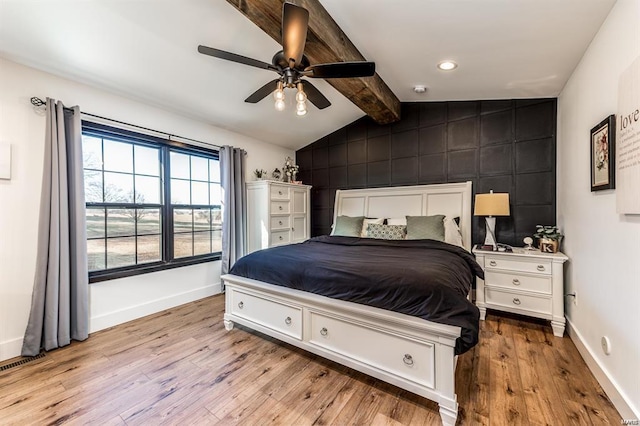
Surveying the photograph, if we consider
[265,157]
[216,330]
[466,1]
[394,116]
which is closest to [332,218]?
[265,157]

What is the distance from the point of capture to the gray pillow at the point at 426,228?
3.28m

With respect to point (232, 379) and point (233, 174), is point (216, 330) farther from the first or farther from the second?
point (233, 174)

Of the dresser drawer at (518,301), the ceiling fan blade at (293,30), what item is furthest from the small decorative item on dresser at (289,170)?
the dresser drawer at (518,301)

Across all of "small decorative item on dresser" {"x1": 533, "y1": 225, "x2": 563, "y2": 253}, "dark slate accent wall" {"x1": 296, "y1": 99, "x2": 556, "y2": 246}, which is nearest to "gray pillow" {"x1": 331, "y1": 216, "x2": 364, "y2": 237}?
"dark slate accent wall" {"x1": 296, "y1": 99, "x2": 556, "y2": 246}

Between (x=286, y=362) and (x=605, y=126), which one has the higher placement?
(x=605, y=126)

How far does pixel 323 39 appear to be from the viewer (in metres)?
1.97

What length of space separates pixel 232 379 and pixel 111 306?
5.99 feet

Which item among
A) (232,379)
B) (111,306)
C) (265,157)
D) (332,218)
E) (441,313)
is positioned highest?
(265,157)

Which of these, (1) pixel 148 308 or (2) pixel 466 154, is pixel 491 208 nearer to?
(2) pixel 466 154

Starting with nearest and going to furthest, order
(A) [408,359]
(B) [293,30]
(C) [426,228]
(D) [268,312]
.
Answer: (B) [293,30] → (A) [408,359] → (D) [268,312] → (C) [426,228]

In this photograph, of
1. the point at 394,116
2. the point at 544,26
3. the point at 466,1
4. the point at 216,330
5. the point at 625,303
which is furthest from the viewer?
the point at 394,116

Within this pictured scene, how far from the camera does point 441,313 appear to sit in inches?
63.9

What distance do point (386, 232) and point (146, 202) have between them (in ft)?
9.85

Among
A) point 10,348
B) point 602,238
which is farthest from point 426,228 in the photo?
point 10,348
